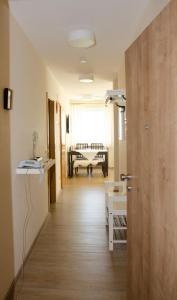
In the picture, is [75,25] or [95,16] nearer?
[95,16]

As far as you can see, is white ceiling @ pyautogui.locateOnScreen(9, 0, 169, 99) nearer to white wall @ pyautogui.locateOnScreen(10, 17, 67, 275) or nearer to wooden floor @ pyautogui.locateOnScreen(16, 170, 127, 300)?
white wall @ pyautogui.locateOnScreen(10, 17, 67, 275)

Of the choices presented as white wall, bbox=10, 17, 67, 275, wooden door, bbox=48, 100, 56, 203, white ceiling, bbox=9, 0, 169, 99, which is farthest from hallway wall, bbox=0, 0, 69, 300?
wooden door, bbox=48, 100, 56, 203

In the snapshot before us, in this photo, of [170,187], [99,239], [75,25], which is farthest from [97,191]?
[170,187]

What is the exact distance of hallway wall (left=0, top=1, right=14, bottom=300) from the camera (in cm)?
194

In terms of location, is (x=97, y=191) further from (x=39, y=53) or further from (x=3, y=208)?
(x=3, y=208)

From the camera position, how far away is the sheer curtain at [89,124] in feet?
29.9

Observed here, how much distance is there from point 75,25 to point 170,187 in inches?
81.0

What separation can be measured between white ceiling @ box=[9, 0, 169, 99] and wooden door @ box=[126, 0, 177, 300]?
0.62 metres

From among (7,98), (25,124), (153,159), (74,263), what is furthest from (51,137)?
(153,159)

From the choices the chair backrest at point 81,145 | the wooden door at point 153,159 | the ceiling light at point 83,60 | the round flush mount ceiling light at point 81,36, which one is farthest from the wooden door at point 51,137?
the chair backrest at point 81,145

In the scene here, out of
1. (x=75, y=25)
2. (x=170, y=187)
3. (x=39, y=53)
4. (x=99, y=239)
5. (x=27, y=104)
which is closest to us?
(x=170, y=187)

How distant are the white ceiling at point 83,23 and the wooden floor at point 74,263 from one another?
7.46 feet

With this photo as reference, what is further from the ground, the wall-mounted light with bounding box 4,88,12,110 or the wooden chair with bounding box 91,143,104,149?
the wall-mounted light with bounding box 4,88,12,110

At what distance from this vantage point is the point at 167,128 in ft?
4.30
